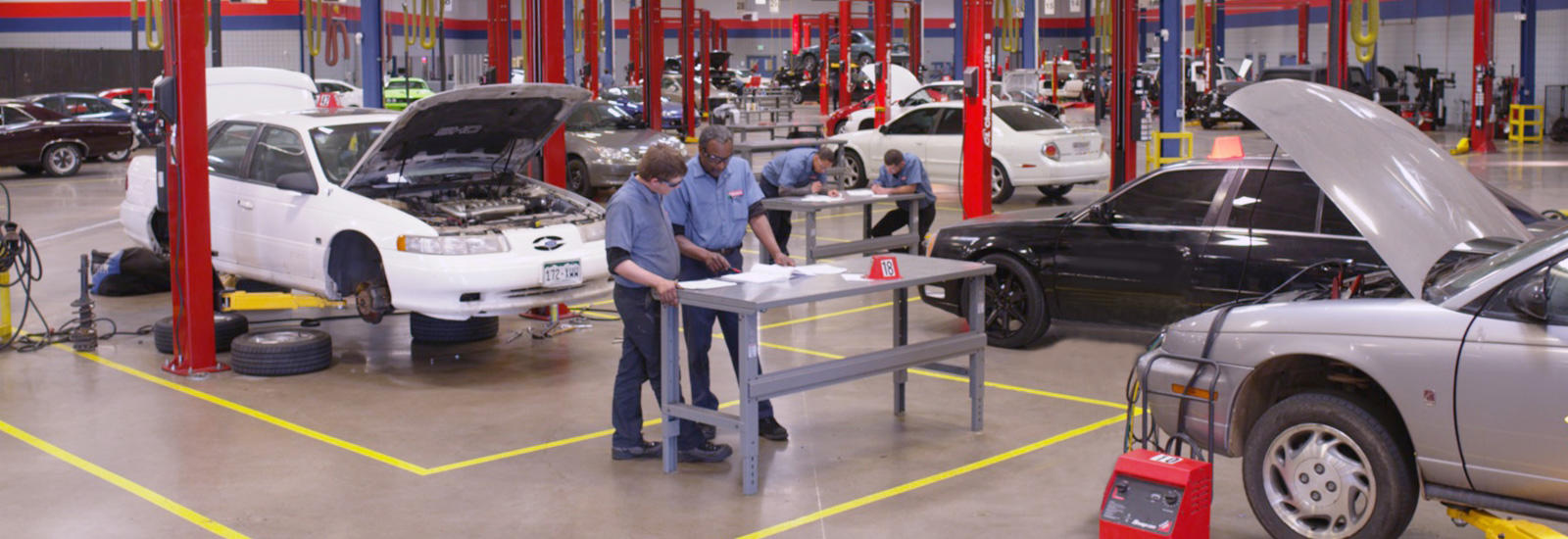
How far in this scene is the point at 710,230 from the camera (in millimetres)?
6605

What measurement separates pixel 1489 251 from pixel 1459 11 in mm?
31094

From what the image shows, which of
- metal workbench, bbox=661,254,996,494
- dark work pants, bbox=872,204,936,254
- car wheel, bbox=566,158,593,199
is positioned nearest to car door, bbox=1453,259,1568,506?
metal workbench, bbox=661,254,996,494

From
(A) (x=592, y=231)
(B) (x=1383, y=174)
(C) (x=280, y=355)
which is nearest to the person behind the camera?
(B) (x=1383, y=174)

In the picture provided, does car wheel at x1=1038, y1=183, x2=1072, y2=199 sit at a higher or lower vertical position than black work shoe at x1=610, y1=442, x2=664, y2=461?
higher

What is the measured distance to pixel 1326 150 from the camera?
16.4 ft

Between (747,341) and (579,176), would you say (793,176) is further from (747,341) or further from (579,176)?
(579,176)

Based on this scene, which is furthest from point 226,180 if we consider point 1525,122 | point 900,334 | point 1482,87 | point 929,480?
point 1525,122

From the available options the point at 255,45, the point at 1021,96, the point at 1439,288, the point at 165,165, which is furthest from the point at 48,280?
the point at 255,45

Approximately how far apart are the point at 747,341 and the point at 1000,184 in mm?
11806

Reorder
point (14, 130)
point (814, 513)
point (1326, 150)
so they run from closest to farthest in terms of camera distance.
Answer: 1. point (1326, 150)
2. point (814, 513)
3. point (14, 130)

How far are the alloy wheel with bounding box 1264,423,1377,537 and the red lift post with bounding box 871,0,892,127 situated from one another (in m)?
14.9

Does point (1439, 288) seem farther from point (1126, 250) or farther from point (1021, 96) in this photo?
point (1021, 96)

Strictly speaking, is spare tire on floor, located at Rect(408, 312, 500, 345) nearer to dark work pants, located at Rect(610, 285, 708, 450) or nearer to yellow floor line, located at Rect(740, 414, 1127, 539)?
dark work pants, located at Rect(610, 285, 708, 450)

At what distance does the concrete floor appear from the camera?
18.2ft
